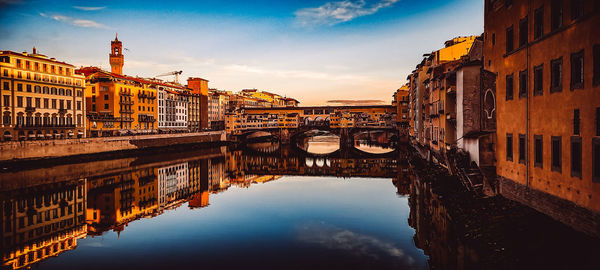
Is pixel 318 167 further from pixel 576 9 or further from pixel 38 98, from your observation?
pixel 38 98

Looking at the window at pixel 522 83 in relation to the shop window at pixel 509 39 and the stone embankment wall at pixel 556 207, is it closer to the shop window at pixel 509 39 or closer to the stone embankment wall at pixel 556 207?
the shop window at pixel 509 39

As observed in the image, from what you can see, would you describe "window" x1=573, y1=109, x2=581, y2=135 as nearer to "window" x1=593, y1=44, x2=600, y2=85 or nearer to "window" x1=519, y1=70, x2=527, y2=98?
"window" x1=593, y1=44, x2=600, y2=85

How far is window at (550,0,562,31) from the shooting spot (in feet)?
47.3

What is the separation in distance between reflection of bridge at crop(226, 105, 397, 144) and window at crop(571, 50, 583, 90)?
218 ft

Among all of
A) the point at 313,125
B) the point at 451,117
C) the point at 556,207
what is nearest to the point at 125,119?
the point at 313,125

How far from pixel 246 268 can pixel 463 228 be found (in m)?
9.64

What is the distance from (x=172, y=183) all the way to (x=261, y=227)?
58.8 feet

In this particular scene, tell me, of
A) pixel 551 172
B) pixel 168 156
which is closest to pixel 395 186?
pixel 551 172

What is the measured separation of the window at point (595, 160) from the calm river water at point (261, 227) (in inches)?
79.2

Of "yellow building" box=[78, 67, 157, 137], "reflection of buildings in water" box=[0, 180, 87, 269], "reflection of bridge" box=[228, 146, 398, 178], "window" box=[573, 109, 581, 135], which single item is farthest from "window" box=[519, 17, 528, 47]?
"yellow building" box=[78, 67, 157, 137]

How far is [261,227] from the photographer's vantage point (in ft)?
66.4

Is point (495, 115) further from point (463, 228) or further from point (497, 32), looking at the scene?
point (463, 228)

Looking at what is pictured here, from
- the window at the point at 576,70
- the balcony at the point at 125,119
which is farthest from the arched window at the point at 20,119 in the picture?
the window at the point at 576,70

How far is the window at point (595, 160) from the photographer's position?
39.1ft
